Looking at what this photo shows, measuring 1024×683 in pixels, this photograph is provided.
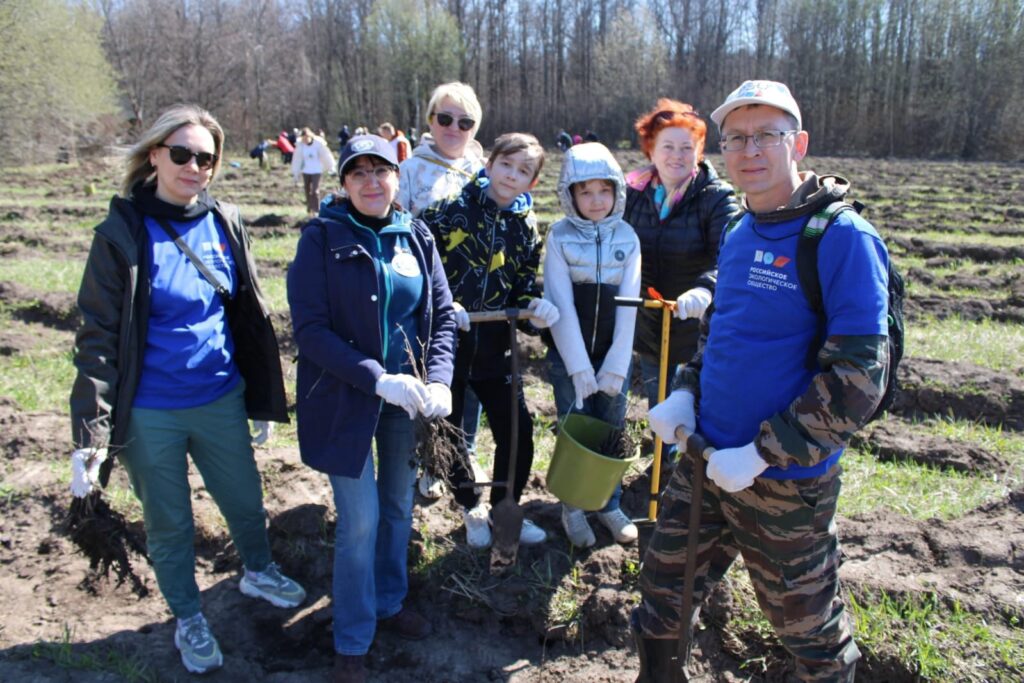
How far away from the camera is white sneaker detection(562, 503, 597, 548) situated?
353 centimetres

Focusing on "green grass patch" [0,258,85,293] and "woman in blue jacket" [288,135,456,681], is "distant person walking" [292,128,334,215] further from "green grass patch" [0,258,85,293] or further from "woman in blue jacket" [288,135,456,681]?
"woman in blue jacket" [288,135,456,681]

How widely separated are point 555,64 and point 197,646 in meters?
53.7

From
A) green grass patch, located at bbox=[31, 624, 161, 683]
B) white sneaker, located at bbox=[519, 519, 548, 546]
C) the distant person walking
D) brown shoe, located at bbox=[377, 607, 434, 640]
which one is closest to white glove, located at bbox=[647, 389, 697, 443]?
white sneaker, located at bbox=[519, 519, 548, 546]

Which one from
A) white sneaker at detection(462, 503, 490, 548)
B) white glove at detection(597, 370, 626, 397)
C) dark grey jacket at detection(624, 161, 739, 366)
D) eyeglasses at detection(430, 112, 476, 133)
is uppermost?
eyeglasses at detection(430, 112, 476, 133)

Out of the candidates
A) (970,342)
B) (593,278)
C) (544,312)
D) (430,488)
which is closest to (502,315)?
(544,312)

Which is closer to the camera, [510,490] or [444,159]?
[510,490]

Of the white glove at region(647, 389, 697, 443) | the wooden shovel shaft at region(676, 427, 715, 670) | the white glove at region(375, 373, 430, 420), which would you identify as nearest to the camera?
the wooden shovel shaft at region(676, 427, 715, 670)

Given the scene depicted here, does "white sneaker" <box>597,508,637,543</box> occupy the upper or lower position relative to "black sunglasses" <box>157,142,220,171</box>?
lower

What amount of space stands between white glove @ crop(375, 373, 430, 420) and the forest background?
1348 inches

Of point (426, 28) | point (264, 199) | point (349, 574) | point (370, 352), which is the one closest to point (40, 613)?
point (349, 574)

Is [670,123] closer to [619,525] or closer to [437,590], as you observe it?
[619,525]

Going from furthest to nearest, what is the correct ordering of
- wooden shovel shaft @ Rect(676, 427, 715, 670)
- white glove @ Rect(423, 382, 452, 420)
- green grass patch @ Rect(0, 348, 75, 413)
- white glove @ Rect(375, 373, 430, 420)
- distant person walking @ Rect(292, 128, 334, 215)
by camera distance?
1. distant person walking @ Rect(292, 128, 334, 215)
2. green grass patch @ Rect(0, 348, 75, 413)
3. white glove @ Rect(423, 382, 452, 420)
4. white glove @ Rect(375, 373, 430, 420)
5. wooden shovel shaft @ Rect(676, 427, 715, 670)

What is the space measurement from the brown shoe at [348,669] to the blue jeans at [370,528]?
0.03 m

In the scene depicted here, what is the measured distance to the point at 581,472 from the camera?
312cm
